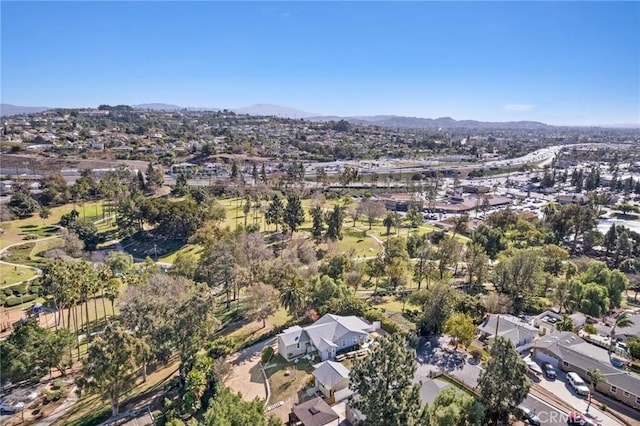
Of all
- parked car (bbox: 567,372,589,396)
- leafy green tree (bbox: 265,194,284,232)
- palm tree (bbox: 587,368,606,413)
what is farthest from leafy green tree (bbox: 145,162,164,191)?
palm tree (bbox: 587,368,606,413)

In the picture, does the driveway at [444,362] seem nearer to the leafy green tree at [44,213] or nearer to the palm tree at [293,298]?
the palm tree at [293,298]

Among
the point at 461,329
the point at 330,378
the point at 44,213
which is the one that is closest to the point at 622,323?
the point at 461,329

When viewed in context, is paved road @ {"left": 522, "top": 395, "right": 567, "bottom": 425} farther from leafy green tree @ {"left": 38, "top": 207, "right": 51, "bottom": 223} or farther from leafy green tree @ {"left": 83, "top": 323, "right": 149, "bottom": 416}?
leafy green tree @ {"left": 38, "top": 207, "right": 51, "bottom": 223}

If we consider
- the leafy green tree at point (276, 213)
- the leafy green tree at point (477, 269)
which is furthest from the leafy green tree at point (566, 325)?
the leafy green tree at point (276, 213)

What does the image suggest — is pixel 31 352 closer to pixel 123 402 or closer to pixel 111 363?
pixel 123 402

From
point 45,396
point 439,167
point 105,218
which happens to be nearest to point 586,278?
point 45,396

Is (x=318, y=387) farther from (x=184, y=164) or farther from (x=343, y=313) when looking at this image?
(x=184, y=164)
